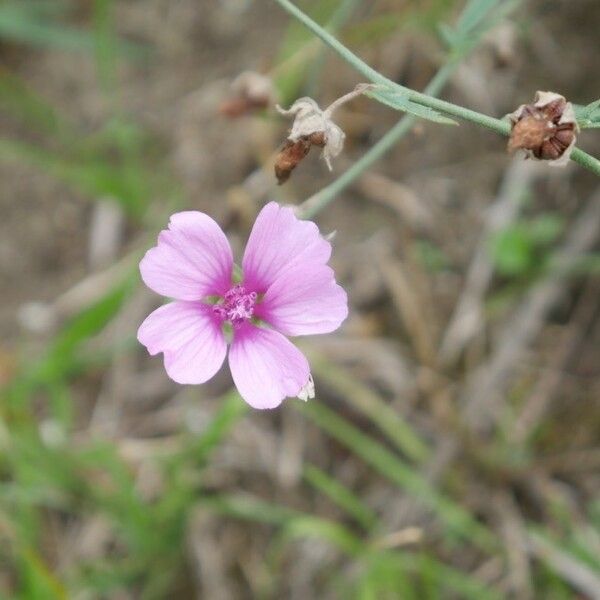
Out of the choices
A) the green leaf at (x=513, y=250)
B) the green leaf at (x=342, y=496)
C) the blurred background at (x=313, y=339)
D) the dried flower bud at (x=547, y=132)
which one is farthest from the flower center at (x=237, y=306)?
the green leaf at (x=513, y=250)

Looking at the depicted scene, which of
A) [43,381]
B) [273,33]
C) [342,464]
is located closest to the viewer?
[43,381]

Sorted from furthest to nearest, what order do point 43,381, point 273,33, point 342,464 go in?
point 273,33, point 342,464, point 43,381

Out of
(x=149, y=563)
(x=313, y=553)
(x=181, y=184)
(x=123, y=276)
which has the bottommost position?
(x=149, y=563)

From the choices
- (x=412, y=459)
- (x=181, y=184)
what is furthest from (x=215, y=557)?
(x=181, y=184)

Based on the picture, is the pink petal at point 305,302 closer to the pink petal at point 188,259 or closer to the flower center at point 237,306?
the flower center at point 237,306

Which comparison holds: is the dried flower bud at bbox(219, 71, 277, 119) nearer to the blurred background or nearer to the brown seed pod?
the blurred background

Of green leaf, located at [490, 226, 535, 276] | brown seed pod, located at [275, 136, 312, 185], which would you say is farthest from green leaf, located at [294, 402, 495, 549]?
brown seed pod, located at [275, 136, 312, 185]

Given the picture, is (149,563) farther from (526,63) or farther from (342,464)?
(526,63)
